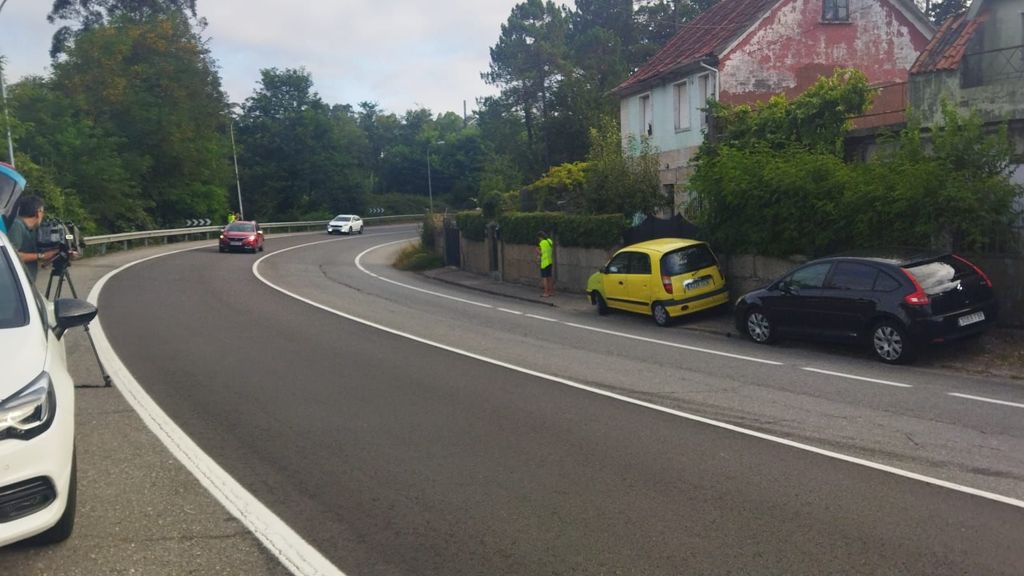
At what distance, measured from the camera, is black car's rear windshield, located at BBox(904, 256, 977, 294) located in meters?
12.0

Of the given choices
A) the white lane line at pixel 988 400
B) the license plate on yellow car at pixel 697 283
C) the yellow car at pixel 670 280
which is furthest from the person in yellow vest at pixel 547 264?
the white lane line at pixel 988 400

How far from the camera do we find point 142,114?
176 ft

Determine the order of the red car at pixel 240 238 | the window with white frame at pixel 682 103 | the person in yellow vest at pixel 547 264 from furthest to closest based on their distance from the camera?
the red car at pixel 240 238
the window with white frame at pixel 682 103
the person in yellow vest at pixel 547 264

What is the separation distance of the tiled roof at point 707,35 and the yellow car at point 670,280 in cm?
1225

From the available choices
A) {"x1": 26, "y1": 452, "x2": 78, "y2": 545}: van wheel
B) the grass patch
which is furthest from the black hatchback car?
the grass patch

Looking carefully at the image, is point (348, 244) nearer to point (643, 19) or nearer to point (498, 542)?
point (643, 19)

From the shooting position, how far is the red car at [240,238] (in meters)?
39.9

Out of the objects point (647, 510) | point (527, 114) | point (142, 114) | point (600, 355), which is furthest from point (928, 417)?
point (527, 114)

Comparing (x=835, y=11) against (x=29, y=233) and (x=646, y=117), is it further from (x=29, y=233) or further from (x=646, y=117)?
(x=29, y=233)

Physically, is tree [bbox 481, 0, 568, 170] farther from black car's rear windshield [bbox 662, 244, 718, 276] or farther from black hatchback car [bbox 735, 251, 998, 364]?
black hatchback car [bbox 735, 251, 998, 364]

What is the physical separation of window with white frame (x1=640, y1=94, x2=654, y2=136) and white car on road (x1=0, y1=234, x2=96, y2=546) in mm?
28266

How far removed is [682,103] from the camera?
30.3 meters

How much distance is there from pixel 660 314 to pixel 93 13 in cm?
5353

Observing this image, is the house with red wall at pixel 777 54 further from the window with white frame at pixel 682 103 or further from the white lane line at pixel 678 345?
the white lane line at pixel 678 345
